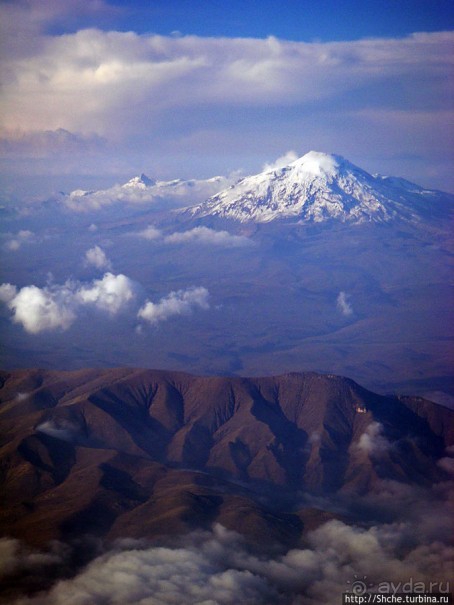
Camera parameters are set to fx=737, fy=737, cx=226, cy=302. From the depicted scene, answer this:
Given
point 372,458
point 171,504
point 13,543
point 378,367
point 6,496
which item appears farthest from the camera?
point 378,367

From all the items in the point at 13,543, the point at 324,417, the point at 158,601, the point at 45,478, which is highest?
the point at 324,417

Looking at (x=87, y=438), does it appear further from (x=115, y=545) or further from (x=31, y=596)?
(x=31, y=596)

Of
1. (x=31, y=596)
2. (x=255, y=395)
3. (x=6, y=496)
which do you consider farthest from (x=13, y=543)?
(x=255, y=395)

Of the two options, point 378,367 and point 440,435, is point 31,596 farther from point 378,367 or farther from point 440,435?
point 378,367

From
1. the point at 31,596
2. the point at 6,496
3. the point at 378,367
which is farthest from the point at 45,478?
the point at 378,367

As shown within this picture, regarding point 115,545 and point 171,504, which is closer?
point 115,545

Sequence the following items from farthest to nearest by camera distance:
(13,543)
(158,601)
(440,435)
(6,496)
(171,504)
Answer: (440,435)
(6,496)
(171,504)
(13,543)
(158,601)

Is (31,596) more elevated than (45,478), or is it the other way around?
(45,478)
